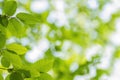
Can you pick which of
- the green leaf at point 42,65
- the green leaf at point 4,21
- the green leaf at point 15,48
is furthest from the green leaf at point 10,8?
the green leaf at point 42,65

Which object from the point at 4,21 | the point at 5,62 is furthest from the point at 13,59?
the point at 4,21

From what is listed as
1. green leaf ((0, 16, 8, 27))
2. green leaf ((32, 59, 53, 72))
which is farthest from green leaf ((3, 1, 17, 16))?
green leaf ((32, 59, 53, 72))

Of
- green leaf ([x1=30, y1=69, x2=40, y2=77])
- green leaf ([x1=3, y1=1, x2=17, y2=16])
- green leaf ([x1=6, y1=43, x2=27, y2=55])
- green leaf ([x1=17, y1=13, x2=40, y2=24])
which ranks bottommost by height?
green leaf ([x1=30, y1=69, x2=40, y2=77])

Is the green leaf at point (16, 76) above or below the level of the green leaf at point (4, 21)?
below

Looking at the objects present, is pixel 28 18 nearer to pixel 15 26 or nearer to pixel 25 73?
pixel 15 26

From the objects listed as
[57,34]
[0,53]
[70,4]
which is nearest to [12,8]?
[0,53]

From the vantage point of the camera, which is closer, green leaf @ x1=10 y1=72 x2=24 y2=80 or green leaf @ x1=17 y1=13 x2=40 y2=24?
green leaf @ x1=10 y1=72 x2=24 y2=80

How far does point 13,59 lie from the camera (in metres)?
1.96

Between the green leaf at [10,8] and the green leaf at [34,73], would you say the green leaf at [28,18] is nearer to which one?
the green leaf at [10,8]

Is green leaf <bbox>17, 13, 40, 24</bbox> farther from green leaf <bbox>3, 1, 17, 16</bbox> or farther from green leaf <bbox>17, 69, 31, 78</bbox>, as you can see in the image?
green leaf <bbox>17, 69, 31, 78</bbox>

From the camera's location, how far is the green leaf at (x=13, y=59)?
76.8 inches

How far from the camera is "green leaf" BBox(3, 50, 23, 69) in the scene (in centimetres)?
195

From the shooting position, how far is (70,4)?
677 cm

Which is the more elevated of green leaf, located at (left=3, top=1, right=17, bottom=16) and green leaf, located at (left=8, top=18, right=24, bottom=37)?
green leaf, located at (left=3, top=1, right=17, bottom=16)
